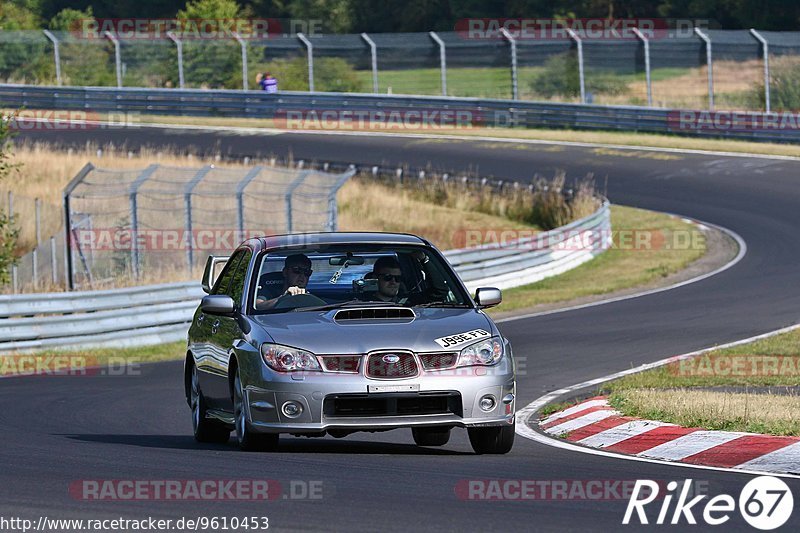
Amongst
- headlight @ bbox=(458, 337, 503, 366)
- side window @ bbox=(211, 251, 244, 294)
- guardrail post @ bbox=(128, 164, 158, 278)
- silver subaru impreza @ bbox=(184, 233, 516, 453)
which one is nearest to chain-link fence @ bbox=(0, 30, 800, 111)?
guardrail post @ bbox=(128, 164, 158, 278)

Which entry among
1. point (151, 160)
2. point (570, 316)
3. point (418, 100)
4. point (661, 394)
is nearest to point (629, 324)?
point (570, 316)

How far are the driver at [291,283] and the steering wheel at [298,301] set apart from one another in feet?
0.30

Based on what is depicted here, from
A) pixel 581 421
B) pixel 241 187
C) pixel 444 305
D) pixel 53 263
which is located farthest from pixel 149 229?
pixel 444 305

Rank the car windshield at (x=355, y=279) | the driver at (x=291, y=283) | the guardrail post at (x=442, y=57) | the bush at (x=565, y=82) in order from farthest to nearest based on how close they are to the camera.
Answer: the bush at (x=565, y=82) → the guardrail post at (x=442, y=57) → the driver at (x=291, y=283) → the car windshield at (x=355, y=279)

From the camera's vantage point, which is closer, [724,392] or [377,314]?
[377,314]

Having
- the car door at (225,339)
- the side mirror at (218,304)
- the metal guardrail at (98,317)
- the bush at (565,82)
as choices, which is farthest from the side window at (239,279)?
the bush at (565,82)

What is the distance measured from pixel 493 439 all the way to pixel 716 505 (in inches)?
95.3

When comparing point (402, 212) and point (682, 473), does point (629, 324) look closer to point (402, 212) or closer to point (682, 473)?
point (682, 473)

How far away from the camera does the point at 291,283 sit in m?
9.90

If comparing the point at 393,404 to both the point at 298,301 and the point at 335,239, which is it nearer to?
the point at 298,301

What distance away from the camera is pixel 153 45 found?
53531 mm

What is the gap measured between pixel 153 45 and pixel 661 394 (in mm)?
43974

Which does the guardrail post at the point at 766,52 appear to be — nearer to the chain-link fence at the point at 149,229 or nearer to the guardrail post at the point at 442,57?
the guardrail post at the point at 442,57

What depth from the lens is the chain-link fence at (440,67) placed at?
44562 millimetres
